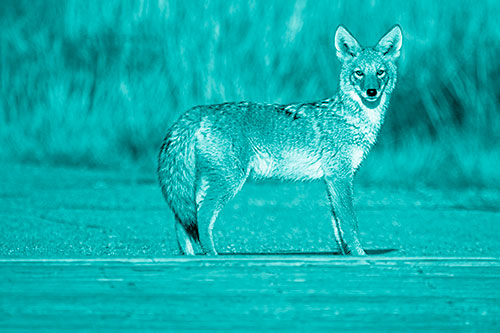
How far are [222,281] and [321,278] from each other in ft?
0.88

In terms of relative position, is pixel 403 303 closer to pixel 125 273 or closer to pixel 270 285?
pixel 270 285

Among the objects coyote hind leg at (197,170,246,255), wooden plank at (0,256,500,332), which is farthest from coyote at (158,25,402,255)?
wooden plank at (0,256,500,332)

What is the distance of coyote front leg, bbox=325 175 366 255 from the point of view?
2518mm

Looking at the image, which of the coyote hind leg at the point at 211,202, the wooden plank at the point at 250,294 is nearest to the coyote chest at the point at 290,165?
the coyote hind leg at the point at 211,202

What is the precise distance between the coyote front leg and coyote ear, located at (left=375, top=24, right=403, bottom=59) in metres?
0.45

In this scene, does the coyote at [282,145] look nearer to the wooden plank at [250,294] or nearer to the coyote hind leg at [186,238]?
the coyote hind leg at [186,238]

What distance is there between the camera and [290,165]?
106 inches

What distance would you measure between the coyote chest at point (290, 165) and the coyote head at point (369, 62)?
292 millimetres

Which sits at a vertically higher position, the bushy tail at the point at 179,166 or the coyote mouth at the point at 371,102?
the coyote mouth at the point at 371,102

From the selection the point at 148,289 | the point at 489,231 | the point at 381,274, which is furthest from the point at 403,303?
the point at 489,231

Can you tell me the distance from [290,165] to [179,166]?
1.34ft

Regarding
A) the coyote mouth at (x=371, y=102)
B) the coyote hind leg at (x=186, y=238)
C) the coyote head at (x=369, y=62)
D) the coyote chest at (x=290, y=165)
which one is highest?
the coyote head at (x=369, y=62)

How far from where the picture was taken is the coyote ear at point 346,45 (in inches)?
99.4

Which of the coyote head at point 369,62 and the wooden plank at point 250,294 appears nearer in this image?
the wooden plank at point 250,294
